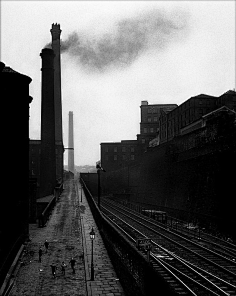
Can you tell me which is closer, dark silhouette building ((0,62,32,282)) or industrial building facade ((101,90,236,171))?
dark silhouette building ((0,62,32,282))

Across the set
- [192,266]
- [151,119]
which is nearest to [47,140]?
[192,266]

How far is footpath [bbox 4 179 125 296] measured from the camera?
570 inches

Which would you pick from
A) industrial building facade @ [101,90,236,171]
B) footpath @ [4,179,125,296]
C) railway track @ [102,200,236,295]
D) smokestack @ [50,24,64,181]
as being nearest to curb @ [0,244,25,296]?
footpath @ [4,179,125,296]

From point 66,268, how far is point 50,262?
1.52 meters

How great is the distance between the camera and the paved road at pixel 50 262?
14503 millimetres

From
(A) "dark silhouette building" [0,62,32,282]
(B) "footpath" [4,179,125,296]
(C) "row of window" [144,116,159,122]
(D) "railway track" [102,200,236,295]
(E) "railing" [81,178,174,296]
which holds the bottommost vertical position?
(B) "footpath" [4,179,125,296]

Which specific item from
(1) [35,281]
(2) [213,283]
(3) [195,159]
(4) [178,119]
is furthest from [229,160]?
(4) [178,119]

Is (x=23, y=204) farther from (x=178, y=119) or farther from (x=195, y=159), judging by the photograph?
(x=178, y=119)

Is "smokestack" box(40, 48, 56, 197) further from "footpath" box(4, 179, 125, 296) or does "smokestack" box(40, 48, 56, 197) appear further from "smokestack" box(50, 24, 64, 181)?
"smokestack" box(50, 24, 64, 181)

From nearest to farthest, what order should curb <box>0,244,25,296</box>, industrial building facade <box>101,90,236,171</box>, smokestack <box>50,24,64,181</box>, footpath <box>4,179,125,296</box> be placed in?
curb <box>0,244,25,296</box> → footpath <box>4,179,125,296</box> → industrial building facade <box>101,90,236,171</box> → smokestack <box>50,24,64,181</box>

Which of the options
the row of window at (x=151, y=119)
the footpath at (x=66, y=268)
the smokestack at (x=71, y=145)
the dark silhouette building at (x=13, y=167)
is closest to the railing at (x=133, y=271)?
the footpath at (x=66, y=268)

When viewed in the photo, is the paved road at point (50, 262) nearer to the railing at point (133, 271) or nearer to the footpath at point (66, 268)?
the footpath at point (66, 268)

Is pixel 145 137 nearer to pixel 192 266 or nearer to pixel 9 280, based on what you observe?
pixel 192 266

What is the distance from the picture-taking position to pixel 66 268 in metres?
17.5
